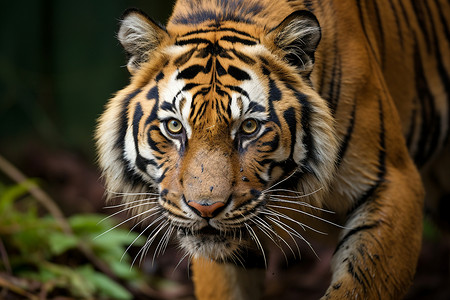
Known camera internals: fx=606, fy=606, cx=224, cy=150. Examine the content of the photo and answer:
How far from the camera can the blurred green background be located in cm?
806

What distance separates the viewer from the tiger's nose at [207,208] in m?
2.36

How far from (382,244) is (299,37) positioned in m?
1.05

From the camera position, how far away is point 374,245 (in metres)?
2.86

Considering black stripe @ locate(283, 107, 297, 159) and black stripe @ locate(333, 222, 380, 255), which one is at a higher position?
black stripe @ locate(283, 107, 297, 159)

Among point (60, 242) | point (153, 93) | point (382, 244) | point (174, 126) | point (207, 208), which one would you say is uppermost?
point (153, 93)

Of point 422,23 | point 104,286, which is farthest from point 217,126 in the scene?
point 104,286

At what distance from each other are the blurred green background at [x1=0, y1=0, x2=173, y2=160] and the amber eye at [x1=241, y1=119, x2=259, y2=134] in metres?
5.85

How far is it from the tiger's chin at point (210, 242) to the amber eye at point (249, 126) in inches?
17.3

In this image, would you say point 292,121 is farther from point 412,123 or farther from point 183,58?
point 412,123

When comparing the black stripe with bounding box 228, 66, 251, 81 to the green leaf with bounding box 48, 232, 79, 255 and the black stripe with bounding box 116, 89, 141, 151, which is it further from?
the green leaf with bounding box 48, 232, 79, 255

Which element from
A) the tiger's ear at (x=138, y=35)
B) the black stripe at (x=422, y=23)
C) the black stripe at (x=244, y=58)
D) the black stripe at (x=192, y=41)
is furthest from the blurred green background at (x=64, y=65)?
the black stripe at (x=244, y=58)

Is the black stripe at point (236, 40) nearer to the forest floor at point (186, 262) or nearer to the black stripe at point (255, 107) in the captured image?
the black stripe at point (255, 107)

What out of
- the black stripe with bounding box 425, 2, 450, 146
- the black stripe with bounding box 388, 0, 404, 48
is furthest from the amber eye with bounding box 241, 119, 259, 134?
the black stripe with bounding box 425, 2, 450, 146

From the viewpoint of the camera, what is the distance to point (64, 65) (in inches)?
332
